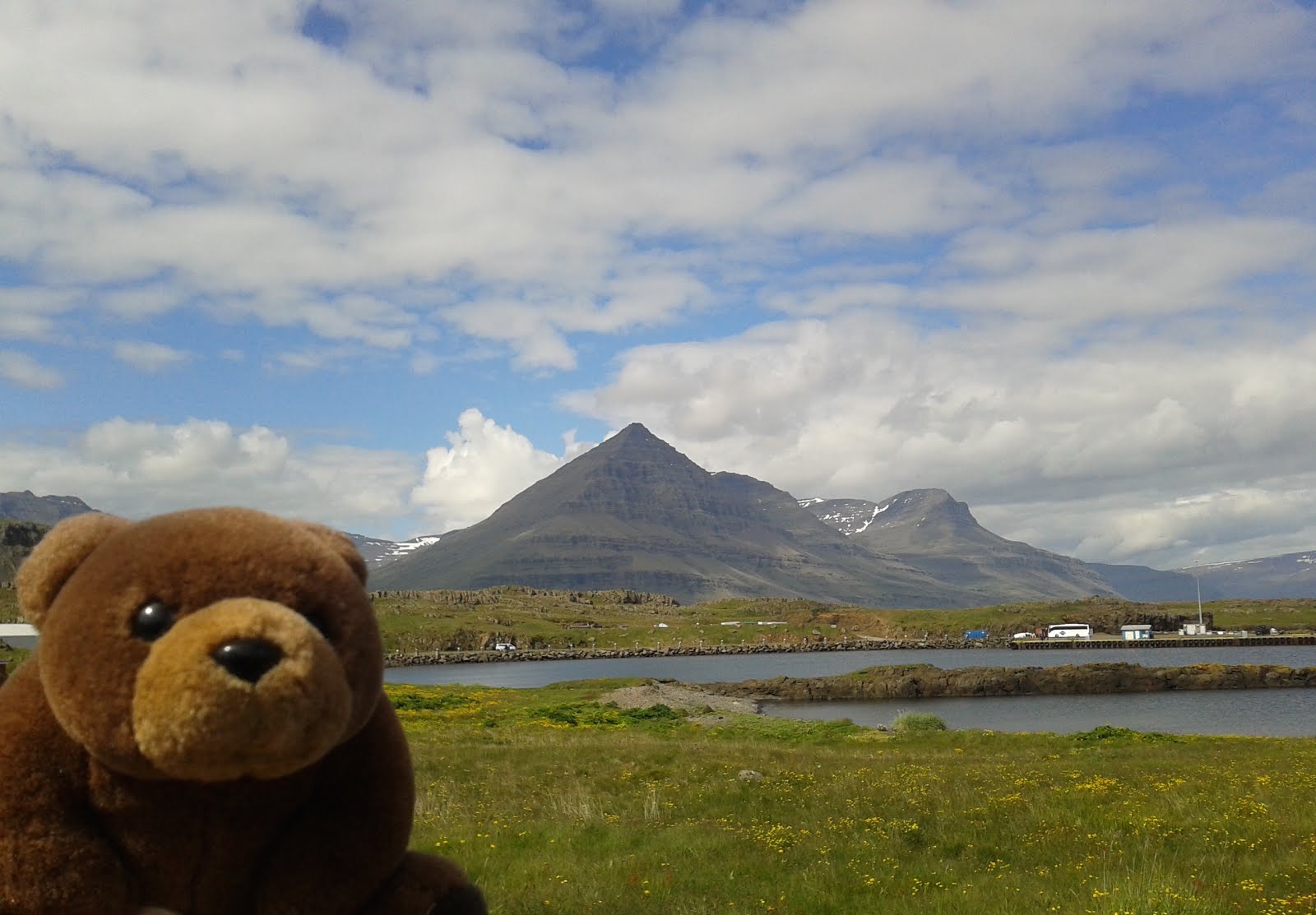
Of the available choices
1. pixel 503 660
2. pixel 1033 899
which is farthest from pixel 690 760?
pixel 503 660

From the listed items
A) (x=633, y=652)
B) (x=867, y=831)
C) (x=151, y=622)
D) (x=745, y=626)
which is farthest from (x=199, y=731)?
(x=745, y=626)

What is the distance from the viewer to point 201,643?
3.50 metres

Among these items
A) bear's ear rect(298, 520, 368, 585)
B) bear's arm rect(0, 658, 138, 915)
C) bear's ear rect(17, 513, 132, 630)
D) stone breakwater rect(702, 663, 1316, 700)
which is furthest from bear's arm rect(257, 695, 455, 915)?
stone breakwater rect(702, 663, 1316, 700)

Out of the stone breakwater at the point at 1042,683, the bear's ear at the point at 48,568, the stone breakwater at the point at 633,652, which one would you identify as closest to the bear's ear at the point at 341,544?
the bear's ear at the point at 48,568

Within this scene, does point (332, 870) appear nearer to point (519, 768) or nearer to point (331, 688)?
point (331, 688)

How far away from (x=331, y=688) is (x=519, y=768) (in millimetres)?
14993

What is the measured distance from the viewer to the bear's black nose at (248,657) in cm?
350

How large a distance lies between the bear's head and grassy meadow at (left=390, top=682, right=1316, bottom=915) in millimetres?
4691

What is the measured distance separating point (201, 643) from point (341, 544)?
3.52ft

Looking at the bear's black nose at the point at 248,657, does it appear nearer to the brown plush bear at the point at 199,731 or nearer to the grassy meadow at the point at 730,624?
the brown plush bear at the point at 199,731

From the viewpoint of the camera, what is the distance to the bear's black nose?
350cm

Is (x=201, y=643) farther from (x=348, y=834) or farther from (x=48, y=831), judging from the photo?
(x=348, y=834)

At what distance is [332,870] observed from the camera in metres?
4.26

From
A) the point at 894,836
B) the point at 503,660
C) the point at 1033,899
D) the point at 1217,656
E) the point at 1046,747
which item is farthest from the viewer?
the point at 503,660
